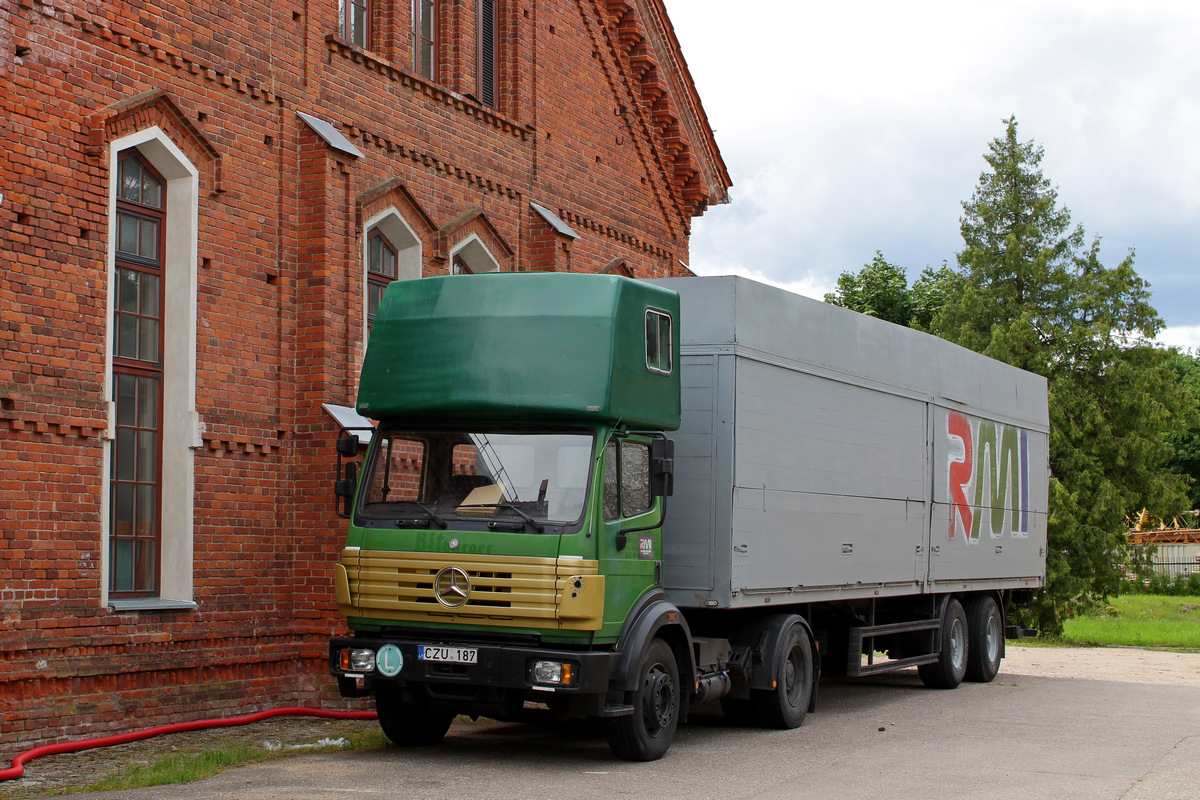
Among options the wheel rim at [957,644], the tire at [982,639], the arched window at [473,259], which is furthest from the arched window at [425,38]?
the tire at [982,639]

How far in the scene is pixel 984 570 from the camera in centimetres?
1633

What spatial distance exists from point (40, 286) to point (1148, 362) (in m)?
28.1

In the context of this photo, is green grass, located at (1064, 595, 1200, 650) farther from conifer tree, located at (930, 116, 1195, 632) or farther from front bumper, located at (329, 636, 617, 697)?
front bumper, located at (329, 636, 617, 697)

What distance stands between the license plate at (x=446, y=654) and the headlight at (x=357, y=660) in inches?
16.9

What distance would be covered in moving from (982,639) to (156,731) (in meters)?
10.1

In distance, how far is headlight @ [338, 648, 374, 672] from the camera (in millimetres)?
9625

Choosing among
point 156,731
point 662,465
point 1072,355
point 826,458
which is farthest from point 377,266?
point 1072,355

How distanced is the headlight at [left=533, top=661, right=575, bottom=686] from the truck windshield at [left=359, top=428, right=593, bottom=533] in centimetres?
89

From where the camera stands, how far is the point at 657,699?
9.92 meters

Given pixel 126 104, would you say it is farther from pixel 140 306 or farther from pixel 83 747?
pixel 83 747

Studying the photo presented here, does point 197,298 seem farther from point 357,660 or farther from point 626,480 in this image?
point 626,480

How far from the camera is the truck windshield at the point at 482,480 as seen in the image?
9305mm

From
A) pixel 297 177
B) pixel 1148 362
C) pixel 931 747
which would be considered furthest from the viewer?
pixel 1148 362

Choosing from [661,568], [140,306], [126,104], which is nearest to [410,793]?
[661,568]
